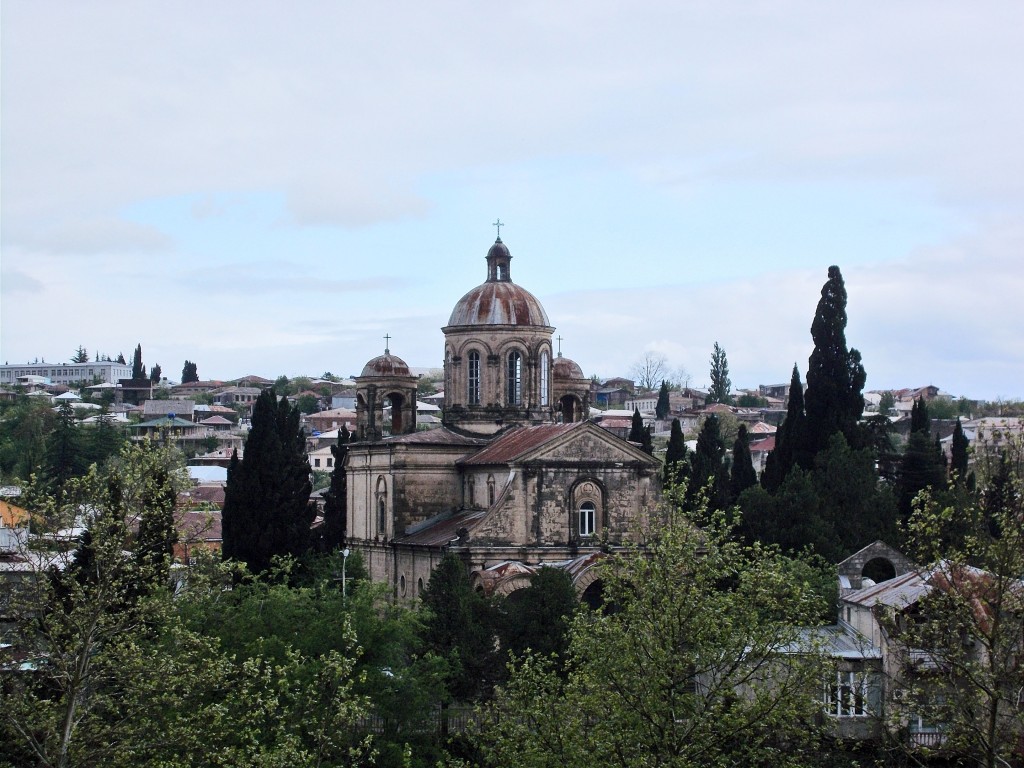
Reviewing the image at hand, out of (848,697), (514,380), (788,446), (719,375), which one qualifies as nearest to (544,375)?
(514,380)

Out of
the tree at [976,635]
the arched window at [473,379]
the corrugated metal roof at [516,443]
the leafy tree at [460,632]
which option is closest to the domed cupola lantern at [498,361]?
the arched window at [473,379]

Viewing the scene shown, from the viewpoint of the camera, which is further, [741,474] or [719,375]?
[719,375]

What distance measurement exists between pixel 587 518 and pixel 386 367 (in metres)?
12.3

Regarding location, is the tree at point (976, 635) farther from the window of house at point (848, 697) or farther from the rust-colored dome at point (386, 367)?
the rust-colored dome at point (386, 367)

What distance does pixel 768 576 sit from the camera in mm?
27859

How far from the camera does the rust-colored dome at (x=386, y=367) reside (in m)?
61.1

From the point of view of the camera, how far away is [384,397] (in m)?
60.5

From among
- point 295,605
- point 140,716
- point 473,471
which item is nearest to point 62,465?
point 473,471

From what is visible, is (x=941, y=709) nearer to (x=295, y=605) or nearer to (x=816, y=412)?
(x=295, y=605)

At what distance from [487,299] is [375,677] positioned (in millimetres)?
24601

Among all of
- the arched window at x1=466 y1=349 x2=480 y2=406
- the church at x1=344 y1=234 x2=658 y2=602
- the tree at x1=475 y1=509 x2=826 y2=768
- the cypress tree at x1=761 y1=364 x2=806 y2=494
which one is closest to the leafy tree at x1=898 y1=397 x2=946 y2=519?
the cypress tree at x1=761 y1=364 x2=806 y2=494

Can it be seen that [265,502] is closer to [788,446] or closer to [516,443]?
[516,443]

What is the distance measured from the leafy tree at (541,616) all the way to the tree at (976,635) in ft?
55.6

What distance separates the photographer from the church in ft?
168
